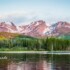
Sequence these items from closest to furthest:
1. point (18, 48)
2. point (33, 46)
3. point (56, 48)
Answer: point (56, 48) → point (33, 46) → point (18, 48)

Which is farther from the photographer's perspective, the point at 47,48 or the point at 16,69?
the point at 47,48

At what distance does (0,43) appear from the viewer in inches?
5935

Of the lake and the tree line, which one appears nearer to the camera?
the lake

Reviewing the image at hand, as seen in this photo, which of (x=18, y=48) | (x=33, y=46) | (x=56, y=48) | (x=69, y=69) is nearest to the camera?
(x=69, y=69)

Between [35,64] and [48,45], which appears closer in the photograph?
[35,64]

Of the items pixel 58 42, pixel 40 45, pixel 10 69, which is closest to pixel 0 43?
pixel 40 45

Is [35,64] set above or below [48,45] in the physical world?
below

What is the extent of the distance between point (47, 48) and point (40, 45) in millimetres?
9291

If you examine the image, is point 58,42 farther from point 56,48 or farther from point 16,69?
point 16,69

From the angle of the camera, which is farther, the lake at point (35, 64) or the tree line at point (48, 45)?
the tree line at point (48, 45)

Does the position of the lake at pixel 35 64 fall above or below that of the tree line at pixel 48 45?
below

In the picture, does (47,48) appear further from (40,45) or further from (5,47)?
(5,47)

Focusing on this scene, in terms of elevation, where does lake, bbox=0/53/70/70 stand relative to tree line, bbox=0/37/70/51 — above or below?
below

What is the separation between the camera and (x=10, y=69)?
3619 centimetres
